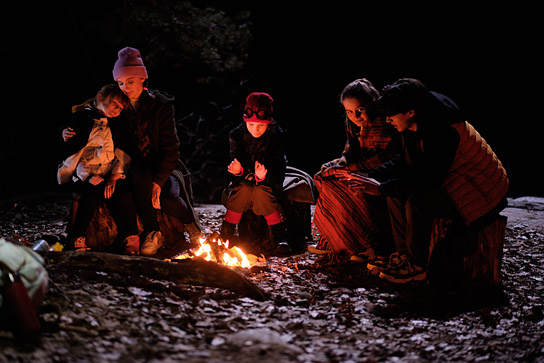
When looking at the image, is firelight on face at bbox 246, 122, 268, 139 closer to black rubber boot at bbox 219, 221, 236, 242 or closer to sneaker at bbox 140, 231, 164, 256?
black rubber boot at bbox 219, 221, 236, 242

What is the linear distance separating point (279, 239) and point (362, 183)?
130cm

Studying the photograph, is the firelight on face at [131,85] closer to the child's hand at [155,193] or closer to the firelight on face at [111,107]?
the firelight on face at [111,107]

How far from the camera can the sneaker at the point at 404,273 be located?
4.02m

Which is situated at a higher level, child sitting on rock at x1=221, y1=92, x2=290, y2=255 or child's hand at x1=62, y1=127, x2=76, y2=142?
child's hand at x1=62, y1=127, x2=76, y2=142

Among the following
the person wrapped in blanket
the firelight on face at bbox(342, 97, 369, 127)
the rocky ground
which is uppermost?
the firelight on face at bbox(342, 97, 369, 127)

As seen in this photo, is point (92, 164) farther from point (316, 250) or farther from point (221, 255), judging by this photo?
point (316, 250)

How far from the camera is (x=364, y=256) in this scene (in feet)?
15.3

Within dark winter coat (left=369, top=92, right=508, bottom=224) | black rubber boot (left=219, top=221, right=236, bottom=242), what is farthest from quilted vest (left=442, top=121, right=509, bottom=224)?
black rubber boot (left=219, top=221, right=236, bottom=242)

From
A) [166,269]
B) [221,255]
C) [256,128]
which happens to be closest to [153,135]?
[256,128]

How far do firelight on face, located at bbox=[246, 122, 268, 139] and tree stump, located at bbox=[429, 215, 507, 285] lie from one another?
82.8 inches

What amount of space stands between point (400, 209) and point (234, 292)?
1878 mm

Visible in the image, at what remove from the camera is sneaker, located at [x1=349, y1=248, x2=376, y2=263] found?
4.60m

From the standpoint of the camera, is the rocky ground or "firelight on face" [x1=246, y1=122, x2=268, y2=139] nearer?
the rocky ground

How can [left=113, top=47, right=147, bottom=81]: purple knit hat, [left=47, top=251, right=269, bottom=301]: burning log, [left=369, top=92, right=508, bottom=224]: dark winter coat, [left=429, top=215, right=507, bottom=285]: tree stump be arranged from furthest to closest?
[left=113, top=47, right=147, bottom=81]: purple knit hat → [left=429, top=215, right=507, bottom=285]: tree stump → [left=369, top=92, right=508, bottom=224]: dark winter coat → [left=47, top=251, right=269, bottom=301]: burning log
